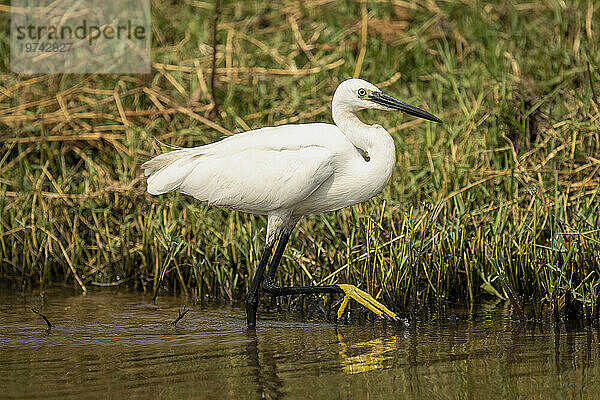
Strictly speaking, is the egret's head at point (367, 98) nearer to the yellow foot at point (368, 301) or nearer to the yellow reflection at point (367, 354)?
the yellow foot at point (368, 301)

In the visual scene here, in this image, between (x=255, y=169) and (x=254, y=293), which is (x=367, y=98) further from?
(x=254, y=293)

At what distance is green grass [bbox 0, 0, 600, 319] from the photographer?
17.9ft

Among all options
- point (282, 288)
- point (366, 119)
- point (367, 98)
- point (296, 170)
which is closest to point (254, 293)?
point (282, 288)

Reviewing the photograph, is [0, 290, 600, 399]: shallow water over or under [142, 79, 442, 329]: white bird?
under

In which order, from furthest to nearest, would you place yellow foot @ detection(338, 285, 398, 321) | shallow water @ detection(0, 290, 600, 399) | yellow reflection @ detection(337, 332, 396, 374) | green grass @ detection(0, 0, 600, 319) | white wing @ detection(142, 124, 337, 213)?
green grass @ detection(0, 0, 600, 319) < yellow foot @ detection(338, 285, 398, 321) < white wing @ detection(142, 124, 337, 213) < yellow reflection @ detection(337, 332, 396, 374) < shallow water @ detection(0, 290, 600, 399)

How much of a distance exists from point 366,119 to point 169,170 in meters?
2.59

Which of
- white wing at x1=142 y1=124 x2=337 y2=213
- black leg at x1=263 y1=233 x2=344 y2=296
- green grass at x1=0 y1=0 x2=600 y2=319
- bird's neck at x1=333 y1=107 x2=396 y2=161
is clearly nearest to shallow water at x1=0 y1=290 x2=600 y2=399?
black leg at x1=263 y1=233 x2=344 y2=296

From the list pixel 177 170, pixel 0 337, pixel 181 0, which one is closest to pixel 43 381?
pixel 0 337

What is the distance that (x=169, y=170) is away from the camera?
5223 mm

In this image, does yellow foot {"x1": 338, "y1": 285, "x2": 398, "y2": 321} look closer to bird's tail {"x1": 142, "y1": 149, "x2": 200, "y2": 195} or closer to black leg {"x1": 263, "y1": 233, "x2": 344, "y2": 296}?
black leg {"x1": 263, "y1": 233, "x2": 344, "y2": 296}

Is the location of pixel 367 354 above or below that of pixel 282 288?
below

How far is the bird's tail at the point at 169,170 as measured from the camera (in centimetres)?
517

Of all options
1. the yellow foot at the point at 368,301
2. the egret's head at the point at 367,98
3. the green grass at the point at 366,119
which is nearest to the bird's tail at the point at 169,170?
the green grass at the point at 366,119

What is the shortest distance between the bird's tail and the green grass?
62 cm
